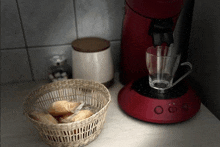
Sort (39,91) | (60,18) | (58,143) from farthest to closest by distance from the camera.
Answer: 1. (60,18)
2. (39,91)
3. (58,143)

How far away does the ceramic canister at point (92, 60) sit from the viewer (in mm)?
690

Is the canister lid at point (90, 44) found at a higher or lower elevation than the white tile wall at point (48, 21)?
lower

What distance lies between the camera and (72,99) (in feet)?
2.27


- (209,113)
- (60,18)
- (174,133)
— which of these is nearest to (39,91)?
(60,18)

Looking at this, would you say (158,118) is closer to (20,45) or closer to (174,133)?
(174,133)

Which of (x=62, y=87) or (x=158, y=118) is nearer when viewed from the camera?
(x=158, y=118)

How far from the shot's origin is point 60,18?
2.54 feet

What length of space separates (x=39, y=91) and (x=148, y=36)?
1.19 feet

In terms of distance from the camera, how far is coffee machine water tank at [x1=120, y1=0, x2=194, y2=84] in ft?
1.68

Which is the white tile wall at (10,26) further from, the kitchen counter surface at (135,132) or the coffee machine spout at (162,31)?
the coffee machine spout at (162,31)

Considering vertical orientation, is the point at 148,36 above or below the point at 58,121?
above

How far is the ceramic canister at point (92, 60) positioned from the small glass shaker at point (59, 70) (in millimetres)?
67

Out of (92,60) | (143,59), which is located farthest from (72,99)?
(143,59)

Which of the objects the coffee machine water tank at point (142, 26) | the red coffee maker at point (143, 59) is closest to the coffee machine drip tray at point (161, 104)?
the red coffee maker at point (143, 59)
